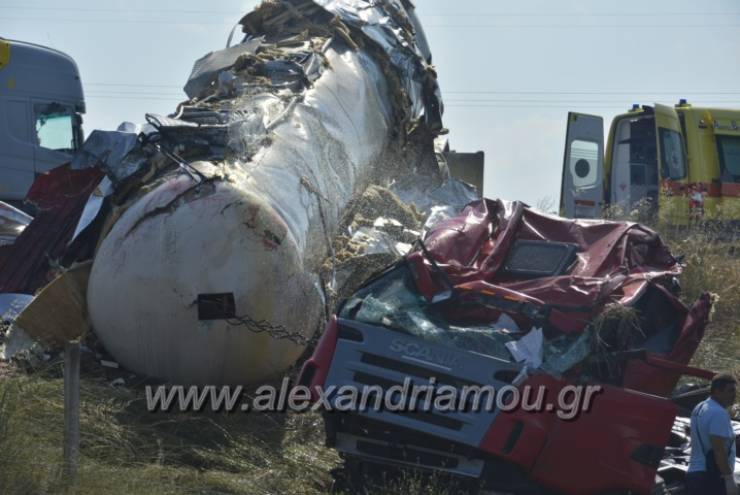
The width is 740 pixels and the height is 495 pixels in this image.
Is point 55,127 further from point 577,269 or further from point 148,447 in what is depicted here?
point 577,269

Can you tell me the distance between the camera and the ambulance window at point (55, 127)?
54.0ft

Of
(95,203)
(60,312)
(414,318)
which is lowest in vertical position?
(60,312)

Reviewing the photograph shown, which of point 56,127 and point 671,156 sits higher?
point 671,156

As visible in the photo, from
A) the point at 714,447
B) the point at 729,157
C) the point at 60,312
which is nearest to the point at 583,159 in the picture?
the point at 729,157

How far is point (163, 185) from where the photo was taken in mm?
7660

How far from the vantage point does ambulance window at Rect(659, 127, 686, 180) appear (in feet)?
50.4

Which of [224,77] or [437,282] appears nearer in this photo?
[437,282]

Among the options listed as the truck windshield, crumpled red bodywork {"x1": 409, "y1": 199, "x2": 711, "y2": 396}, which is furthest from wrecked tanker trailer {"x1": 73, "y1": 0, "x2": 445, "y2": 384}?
the truck windshield

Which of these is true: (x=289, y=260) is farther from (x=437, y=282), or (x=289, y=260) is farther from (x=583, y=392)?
(x=583, y=392)

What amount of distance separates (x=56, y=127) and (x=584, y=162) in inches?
322

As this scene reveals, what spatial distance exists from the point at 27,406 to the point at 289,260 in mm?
2084

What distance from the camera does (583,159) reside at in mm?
16438

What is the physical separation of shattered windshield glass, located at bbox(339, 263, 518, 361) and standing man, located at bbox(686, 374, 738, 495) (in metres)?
1.14

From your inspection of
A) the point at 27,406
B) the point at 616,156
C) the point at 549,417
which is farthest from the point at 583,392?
the point at 616,156
